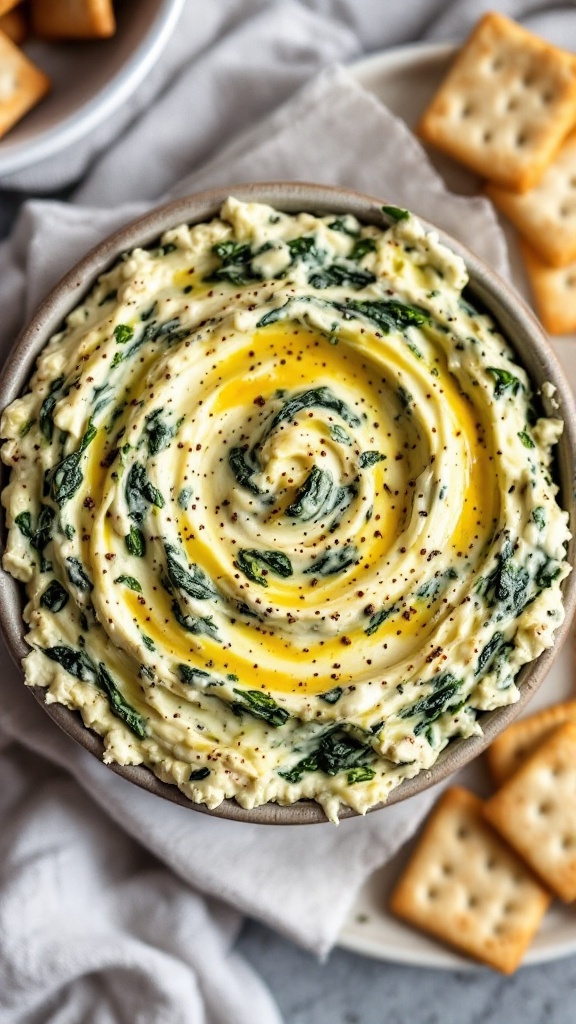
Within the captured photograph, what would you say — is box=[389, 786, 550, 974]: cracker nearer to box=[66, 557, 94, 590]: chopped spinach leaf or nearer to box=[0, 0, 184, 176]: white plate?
box=[66, 557, 94, 590]: chopped spinach leaf

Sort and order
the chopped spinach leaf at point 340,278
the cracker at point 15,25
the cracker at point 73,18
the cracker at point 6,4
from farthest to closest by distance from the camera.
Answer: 1. the cracker at point 15,25
2. the cracker at point 73,18
3. the cracker at point 6,4
4. the chopped spinach leaf at point 340,278

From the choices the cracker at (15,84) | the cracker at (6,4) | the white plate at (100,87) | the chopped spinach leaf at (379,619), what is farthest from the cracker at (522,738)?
the cracker at (6,4)

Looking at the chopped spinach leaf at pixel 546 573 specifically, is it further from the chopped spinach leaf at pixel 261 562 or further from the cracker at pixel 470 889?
the cracker at pixel 470 889

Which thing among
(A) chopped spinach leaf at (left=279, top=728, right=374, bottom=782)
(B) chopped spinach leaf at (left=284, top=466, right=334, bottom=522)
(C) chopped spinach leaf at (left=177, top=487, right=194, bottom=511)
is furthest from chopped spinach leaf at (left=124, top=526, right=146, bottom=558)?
(A) chopped spinach leaf at (left=279, top=728, right=374, bottom=782)

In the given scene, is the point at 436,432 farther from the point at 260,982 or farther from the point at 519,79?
the point at 260,982

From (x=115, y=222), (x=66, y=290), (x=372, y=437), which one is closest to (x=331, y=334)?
(x=372, y=437)
